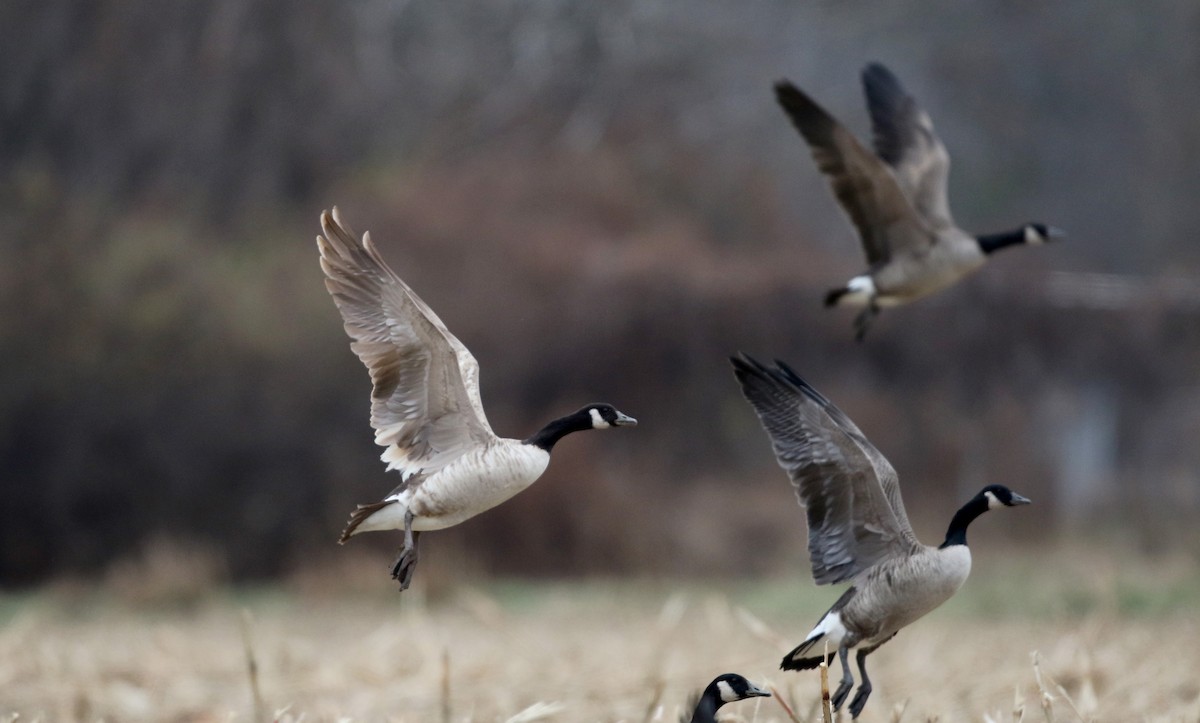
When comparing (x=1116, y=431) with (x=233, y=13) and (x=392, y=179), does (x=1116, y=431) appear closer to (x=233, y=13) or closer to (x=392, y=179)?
(x=392, y=179)

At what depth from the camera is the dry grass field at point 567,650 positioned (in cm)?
534

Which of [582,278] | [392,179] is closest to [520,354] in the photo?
[582,278]

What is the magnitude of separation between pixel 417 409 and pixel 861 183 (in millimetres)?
2577

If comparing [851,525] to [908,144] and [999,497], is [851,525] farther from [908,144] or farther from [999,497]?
[908,144]

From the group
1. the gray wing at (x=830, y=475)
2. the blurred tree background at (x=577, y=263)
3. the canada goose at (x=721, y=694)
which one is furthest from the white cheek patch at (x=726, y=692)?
the blurred tree background at (x=577, y=263)

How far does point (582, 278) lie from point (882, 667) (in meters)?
6.55

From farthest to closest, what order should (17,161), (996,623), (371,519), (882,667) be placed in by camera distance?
(17,161) → (996,623) → (882,667) → (371,519)

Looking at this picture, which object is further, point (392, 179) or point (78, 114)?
point (392, 179)

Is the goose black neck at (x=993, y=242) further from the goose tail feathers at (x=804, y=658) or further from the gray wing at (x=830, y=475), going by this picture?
the goose tail feathers at (x=804, y=658)

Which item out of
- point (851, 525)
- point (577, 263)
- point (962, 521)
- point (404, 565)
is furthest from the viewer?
point (577, 263)

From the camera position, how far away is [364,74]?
502 inches

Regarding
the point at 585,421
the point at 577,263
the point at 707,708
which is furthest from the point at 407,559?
the point at 577,263

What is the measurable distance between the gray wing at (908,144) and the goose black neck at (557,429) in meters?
2.71

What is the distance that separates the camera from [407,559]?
3443 millimetres
